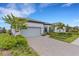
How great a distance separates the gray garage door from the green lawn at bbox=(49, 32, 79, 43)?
29 cm

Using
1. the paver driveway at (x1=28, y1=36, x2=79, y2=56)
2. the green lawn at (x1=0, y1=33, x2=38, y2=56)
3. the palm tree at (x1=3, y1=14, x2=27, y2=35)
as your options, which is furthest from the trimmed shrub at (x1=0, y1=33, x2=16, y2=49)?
the paver driveway at (x1=28, y1=36, x2=79, y2=56)

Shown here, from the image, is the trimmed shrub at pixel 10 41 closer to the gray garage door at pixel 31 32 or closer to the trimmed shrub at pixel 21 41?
the trimmed shrub at pixel 21 41

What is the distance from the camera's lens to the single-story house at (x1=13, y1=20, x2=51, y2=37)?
13.3ft

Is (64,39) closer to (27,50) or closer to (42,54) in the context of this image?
(42,54)

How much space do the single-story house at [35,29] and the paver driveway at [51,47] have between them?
135mm

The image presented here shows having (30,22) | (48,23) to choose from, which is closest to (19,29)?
(30,22)

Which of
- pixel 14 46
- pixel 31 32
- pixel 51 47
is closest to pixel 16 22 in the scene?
pixel 31 32

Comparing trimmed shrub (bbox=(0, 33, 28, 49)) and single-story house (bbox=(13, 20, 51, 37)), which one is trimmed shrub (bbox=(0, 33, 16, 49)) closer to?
trimmed shrub (bbox=(0, 33, 28, 49))

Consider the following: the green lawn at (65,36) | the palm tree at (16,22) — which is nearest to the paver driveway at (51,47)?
the green lawn at (65,36)

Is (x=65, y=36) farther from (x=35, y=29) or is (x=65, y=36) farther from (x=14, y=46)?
(x=14, y=46)

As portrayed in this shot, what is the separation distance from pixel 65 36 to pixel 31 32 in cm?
74

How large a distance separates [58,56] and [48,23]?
727 millimetres

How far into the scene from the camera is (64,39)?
411 centimetres

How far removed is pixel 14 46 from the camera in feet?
13.1
